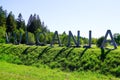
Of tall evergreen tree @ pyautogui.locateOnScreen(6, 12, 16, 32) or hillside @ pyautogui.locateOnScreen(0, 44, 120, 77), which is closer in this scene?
hillside @ pyautogui.locateOnScreen(0, 44, 120, 77)

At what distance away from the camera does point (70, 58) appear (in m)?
31.2

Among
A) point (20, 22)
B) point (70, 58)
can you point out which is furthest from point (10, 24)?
point (70, 58)

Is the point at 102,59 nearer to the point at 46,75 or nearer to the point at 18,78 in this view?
the point at 46,75

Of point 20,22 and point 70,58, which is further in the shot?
point 20,22

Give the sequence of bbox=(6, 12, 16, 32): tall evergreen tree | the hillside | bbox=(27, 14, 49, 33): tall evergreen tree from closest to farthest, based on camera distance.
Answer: the hillside < bbox=(6, 12, 16, 32): tall evergreen tree < bbox=(27, 14, 49, 33): tall evergreen tree

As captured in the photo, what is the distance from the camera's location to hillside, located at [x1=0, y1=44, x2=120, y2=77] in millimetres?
26987

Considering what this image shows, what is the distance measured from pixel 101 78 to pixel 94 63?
→ 4.09 meters

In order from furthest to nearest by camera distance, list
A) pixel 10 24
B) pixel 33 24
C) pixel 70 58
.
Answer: pixel 33 24 → pixel 10 24 → pixel 70 58

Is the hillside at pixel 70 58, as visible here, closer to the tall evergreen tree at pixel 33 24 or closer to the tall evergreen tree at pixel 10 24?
the tall evergreen tree at pixel 10 24

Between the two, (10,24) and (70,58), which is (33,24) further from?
(70,58)

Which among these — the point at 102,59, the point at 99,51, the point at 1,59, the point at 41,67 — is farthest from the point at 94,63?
the point at 1,59

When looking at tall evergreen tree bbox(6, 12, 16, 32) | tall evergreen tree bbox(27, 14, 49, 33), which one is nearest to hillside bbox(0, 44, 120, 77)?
tall evergreen tree bbox(6, 12, 16, 32)

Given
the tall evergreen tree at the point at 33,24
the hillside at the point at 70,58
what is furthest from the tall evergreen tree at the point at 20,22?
the hillside at the point at 70,58

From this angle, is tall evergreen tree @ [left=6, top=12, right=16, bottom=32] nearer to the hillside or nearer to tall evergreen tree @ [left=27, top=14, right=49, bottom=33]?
tall evergreen tree @ [left=27, top=14, right=49, bottom=33]
